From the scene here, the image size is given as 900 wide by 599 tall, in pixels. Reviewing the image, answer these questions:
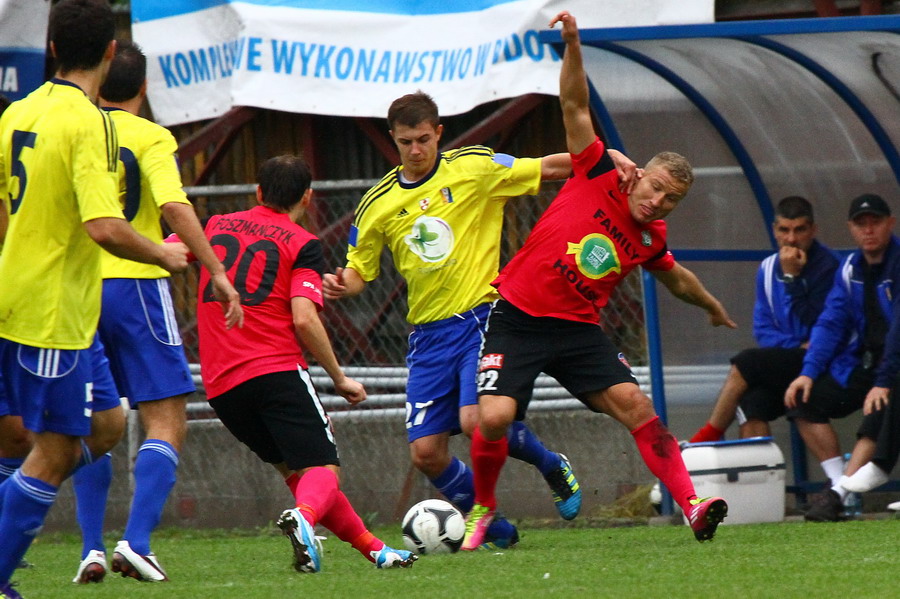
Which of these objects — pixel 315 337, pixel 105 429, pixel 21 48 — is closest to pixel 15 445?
pixel 105 429

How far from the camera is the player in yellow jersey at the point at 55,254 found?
441 cm

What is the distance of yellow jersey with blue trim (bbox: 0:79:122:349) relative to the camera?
4.42 m

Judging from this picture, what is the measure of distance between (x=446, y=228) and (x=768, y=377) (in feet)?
8.21

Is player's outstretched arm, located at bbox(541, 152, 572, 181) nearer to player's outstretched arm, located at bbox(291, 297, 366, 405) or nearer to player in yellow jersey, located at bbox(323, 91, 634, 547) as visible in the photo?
player in yellow jersey, located at bbox(323, 91, 634, 547)

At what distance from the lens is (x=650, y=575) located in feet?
16.3

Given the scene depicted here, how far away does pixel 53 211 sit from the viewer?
446 centimetres

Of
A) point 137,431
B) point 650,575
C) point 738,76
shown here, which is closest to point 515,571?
point 650,575

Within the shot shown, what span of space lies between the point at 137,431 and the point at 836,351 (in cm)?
452

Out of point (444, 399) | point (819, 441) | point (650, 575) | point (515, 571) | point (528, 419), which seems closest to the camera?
point (650, 575)

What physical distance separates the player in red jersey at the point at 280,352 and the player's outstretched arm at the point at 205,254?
0.60 m

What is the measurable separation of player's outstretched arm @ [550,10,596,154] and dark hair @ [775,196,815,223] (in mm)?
2345

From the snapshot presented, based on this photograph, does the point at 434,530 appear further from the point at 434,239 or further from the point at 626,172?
the point at 626,172

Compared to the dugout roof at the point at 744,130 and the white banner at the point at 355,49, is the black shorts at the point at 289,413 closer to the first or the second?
the dugout roof at the point at 744,130

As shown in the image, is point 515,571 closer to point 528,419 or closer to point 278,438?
point 278,438
